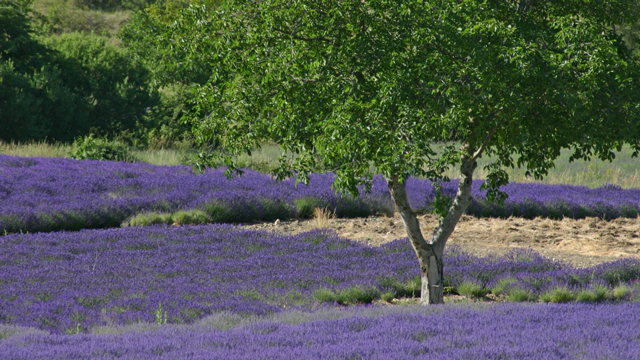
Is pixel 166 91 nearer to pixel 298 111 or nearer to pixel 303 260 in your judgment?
pixel 303 260

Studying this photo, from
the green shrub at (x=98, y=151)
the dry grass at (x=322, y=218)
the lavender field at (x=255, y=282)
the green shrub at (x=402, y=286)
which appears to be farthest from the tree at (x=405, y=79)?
the green shrub at (x=98, y=151)

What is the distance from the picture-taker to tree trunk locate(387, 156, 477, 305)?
304 inches

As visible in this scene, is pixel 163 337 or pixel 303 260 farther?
pixel 303 260

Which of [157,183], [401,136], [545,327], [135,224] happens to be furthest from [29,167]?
[545,327]

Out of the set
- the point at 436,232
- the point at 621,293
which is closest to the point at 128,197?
the point at 436,232

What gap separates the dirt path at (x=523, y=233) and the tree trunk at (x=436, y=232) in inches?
130

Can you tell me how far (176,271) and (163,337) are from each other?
12.4ft

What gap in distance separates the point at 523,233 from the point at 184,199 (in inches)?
309

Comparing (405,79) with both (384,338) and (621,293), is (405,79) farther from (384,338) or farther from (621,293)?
(621,293)

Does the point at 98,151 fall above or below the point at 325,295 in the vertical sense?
above

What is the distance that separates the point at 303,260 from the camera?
997 cm

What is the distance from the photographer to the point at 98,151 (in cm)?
2139

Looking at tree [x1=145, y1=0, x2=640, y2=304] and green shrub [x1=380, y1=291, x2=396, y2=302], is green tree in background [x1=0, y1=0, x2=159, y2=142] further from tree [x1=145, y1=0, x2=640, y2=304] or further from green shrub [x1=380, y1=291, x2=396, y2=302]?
green shrub [x1=380, y1=291, x2=396, y2=302]

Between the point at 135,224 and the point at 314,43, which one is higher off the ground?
the point at 314,43
